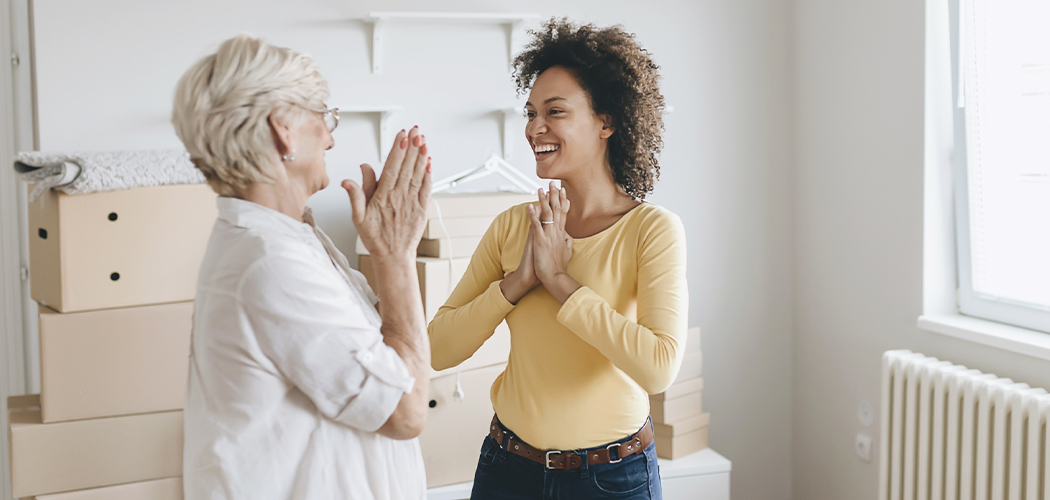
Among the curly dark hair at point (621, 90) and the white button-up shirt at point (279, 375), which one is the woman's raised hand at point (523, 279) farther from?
the white button-up shirt at point (279, 375)

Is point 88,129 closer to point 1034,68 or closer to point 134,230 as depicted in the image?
point 134,230

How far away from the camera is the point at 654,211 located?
1.33 meters

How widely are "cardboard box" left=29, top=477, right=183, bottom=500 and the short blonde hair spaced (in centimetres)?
121

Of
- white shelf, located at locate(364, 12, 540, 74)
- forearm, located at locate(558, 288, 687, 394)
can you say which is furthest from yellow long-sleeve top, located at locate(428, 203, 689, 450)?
white shelf, located at locate(364, 12, 540, 74)

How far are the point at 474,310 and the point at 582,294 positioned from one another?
231mm

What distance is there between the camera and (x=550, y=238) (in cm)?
Result: 131

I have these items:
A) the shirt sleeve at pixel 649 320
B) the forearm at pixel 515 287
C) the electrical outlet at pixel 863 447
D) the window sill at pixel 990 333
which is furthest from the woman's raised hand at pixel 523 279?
the electrical outlet at pixel 863 447

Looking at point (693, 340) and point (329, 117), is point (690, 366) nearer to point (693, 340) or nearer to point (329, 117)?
point (693, 340)

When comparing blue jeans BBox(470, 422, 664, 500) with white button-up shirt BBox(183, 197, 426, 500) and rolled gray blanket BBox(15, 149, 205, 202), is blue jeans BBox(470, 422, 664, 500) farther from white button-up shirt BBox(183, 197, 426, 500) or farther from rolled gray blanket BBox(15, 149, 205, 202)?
rolled gray blanket BBox(15, 149, 205, 202)

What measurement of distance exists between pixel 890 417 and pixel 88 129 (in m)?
2.52

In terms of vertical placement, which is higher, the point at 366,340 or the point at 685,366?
the point at 366,340

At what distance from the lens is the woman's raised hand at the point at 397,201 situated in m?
1.03

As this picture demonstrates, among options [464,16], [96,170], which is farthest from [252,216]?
[464,16]

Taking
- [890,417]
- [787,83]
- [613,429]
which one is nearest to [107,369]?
[613,429]
